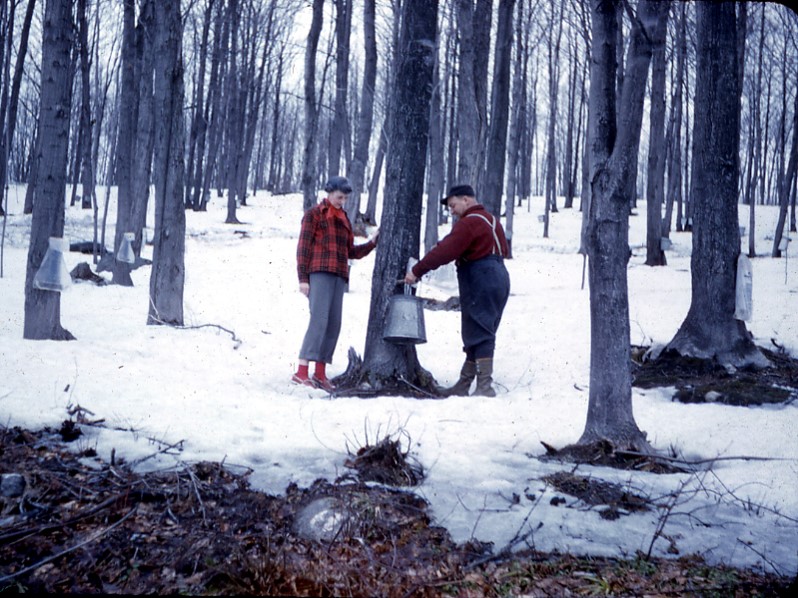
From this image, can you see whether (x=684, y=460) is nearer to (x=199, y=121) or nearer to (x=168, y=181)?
(x=168, y=181)

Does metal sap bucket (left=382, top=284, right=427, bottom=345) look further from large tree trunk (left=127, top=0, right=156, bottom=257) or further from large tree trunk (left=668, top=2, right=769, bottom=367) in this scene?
large tree trunk (left=127, top=0, right=156, bottom=257)

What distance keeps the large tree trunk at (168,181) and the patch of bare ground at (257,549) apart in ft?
16.0

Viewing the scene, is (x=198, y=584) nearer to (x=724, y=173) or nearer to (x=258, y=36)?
(x=724, y=173)

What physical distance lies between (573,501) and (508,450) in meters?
1.00

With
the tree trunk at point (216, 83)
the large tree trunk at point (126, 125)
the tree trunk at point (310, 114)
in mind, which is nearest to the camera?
the tree trunk at point (310, 114)

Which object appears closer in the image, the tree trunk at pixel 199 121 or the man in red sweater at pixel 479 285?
the man in red sweater at pixel 479 285

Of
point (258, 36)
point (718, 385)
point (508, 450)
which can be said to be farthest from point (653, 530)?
point (258, 36)

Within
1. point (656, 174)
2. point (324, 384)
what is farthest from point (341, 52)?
point (324, 384)

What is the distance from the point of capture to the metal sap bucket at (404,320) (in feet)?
18.1

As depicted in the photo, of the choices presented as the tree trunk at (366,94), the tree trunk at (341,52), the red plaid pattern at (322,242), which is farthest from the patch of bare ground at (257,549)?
the tree trunk at (341,52)

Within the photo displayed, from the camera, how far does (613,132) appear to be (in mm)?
4152

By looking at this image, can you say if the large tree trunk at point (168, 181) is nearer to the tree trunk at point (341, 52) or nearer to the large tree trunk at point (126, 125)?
the large tree trunk at point (126, 125)

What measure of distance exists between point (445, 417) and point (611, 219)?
77.5 inches

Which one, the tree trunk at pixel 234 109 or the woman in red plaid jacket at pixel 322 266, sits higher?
the tree trunk at pixel 234 109
